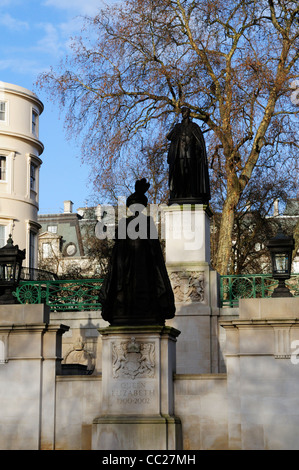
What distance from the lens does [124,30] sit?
2808 centimetres

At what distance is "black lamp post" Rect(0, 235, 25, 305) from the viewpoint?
648 inches

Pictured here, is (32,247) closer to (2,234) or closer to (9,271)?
(2,234)

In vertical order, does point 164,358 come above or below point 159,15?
below

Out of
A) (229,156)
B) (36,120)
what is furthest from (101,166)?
(36,120)

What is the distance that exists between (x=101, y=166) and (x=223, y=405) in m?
13.2

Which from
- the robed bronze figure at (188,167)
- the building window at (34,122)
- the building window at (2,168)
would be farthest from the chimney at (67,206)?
the robed bronze figure at (188,167)

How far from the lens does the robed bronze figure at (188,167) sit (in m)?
20.1

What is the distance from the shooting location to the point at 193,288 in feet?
64.0

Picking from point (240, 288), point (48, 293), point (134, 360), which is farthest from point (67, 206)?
point (134, 360)

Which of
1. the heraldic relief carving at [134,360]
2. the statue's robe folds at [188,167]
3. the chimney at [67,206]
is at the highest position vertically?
the chimney at [67,206]

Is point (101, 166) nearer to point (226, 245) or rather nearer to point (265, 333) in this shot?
point (226, 245)

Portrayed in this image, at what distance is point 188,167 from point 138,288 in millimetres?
6010

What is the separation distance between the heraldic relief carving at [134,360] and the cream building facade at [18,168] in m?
33.1

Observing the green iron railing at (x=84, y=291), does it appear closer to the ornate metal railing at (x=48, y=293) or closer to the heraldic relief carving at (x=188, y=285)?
the ornate metal railing at (x=48, y=293)
